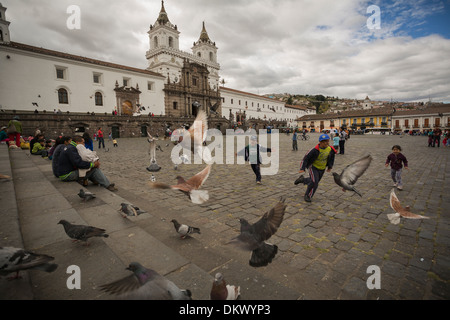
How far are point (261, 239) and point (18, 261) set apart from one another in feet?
7.53

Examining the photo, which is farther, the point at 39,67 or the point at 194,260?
the point at 39,67

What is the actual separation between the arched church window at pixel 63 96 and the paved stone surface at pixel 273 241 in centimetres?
3332

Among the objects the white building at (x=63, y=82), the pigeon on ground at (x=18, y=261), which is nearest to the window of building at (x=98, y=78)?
the white building at (x=63, y=82)

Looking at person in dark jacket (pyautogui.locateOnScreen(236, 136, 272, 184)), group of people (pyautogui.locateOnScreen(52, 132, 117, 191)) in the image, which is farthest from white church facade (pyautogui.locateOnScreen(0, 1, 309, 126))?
group of people (pyautogui.locateOnScreen(52, 132, 117, 191))

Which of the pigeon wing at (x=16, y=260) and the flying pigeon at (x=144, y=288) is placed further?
the pigeon wing at (x=16, y=260)

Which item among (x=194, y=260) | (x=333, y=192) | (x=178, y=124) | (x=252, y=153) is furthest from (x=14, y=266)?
(x=178, y=124)

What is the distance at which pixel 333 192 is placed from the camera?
20.0 feet

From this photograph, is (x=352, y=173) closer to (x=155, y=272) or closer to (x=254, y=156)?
(x=254, y=156)

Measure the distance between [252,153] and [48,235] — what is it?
18.1 feet

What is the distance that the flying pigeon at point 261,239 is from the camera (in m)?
2.29

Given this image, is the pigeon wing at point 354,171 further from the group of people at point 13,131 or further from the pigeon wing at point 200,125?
the group of people at point 13,131

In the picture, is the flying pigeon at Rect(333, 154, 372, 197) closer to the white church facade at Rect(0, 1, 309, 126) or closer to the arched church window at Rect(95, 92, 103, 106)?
the white church facade at Rect(0, 1, 309, 126)

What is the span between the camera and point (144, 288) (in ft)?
5.25
